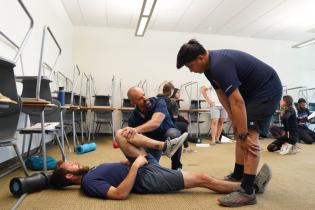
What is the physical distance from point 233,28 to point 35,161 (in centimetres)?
591

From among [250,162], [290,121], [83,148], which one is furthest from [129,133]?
[290,121]

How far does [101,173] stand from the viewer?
182 centimetres

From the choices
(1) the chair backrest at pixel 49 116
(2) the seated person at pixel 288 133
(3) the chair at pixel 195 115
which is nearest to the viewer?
(1) the chair backrest at pixel 49 116

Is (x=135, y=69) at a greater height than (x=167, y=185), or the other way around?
(x=135, y=69)

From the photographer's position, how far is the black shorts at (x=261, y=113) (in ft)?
5.88

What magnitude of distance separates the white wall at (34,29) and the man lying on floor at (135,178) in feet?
3.72

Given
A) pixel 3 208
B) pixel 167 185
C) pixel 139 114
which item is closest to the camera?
pixel 3 208

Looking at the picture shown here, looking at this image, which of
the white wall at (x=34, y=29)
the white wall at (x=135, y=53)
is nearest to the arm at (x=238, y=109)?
the white wall at (x=34, y=29)

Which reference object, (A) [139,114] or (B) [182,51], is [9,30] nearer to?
(A) [139,114]

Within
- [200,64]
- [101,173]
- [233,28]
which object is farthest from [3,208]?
[233,28]

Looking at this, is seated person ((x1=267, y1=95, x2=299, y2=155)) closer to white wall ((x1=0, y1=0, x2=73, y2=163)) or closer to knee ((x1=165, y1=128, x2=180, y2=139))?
knee ((x1=165, y1=128, x2=180, y2=139))

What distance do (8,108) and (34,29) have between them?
2339mm

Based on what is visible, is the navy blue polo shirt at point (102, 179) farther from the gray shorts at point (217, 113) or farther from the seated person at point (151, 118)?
the gray shorts at point (217, 113)

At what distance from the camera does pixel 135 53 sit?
7.20m
